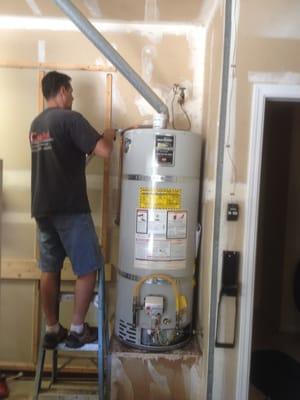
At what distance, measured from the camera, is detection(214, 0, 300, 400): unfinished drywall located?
172 centimetres

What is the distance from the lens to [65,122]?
1.85 m

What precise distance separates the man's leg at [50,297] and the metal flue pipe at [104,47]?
3.68 ft

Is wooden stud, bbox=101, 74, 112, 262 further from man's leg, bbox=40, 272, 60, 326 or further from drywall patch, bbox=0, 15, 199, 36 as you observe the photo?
man's leg, bbox=40, 272, 60, 326

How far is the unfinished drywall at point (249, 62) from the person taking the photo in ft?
5.65

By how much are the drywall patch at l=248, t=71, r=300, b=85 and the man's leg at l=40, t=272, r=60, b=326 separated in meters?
1.48

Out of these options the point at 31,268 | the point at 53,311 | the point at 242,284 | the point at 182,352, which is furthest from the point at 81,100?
the point at 182,352

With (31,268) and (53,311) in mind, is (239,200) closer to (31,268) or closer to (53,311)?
(53,311)

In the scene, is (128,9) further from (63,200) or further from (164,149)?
(63,200)

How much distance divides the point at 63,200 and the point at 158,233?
0.55m

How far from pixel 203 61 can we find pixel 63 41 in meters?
0.96

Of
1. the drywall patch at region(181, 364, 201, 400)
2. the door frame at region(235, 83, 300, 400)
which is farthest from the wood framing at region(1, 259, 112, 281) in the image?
the door frame at region(235, 83, 300, 400)

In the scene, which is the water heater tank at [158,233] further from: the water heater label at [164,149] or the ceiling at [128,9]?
the ceiling at [128,9]

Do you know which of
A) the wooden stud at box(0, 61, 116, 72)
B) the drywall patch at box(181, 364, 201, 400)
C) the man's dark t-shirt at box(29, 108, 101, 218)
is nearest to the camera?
the man's dark t-shirt at box(29, 108, 101, 218)

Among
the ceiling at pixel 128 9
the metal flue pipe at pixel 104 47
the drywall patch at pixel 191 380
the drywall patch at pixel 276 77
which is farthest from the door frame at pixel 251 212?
the ceiling at pixel 128 9
